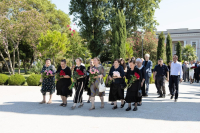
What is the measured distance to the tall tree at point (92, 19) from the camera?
26897 mm

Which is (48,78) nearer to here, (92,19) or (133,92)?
(133,92)

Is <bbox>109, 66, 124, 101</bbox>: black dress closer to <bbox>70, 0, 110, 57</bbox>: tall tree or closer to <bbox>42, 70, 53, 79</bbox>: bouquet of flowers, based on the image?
<bbox>42, 70, 53, 79</bbox>: bouquet of flowers

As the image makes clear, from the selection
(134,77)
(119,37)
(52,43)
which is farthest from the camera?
(119,37)

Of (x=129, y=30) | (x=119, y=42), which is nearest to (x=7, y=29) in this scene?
(x=119, y=42)

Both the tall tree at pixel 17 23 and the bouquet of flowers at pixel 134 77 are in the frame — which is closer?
the bouquet of flowers at pixel 134 77

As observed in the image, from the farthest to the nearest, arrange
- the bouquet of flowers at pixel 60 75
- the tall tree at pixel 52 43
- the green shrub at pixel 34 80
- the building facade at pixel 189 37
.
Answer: the building facade at pixel 189 37 → the tall tree at pixel 52 43 → the green shrub at pixel 34 80 → the bouquet of flowers at pixel 60 75

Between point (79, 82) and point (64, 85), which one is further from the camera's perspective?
point (64, 85)

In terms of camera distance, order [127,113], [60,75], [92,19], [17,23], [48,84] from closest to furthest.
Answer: [127,113] < [60,75] < [48,84] < [17,23] < [92,19]

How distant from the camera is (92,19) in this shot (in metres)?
27.4

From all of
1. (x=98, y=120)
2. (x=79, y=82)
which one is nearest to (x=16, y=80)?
(x=79, y=82)

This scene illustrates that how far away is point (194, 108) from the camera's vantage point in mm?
7816

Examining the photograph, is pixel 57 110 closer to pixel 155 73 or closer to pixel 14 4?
pixel 155 73

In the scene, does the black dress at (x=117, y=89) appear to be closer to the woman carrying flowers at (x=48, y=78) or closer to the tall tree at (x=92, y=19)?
the woman carrying flowers at (x=48, y=78)

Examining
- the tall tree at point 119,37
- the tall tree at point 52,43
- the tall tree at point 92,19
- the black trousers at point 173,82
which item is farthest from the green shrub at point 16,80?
the tall tree at point 92,19
